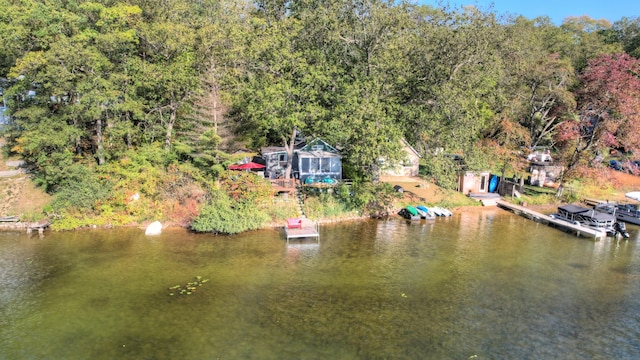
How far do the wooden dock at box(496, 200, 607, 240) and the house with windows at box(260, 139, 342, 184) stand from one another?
17.5 m

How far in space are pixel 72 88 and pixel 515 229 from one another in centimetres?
3945

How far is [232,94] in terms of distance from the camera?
41375 mm

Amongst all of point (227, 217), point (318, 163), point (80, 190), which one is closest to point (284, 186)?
point (318, 163)

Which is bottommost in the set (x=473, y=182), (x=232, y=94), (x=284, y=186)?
(x=284, y=186)

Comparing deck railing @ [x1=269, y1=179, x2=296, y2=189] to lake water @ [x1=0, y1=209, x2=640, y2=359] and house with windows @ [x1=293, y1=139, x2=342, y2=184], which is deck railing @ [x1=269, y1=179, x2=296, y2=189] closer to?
house with windows @ [x1=293, y1=139, x2=342, y2=184]

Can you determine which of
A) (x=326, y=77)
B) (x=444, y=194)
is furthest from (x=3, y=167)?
(x=444, y=194)

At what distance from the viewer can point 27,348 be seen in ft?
56.6

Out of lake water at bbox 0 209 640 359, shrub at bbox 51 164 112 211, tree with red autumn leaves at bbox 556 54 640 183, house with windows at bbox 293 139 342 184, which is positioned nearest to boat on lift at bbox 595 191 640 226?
tree with red autumn leaves at bbox 556 54 640 183

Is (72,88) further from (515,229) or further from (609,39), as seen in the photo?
(609,39)

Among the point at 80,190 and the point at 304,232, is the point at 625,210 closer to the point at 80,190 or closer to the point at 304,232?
the point at 304,232

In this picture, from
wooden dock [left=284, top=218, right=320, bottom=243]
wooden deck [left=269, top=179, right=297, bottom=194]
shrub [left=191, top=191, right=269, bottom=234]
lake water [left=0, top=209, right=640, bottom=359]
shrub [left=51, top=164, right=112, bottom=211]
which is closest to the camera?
lake water [left=0, top=209, right=640, bottom=359]

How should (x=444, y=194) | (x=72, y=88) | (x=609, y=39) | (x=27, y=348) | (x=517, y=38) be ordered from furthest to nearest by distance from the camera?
(x=609, y=39), (x=517, y=38), (x=444, y=194), (x=72, y=88), (x=27, y=348)

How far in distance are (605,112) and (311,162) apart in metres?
29.6

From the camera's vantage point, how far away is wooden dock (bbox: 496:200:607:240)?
1315 inches
